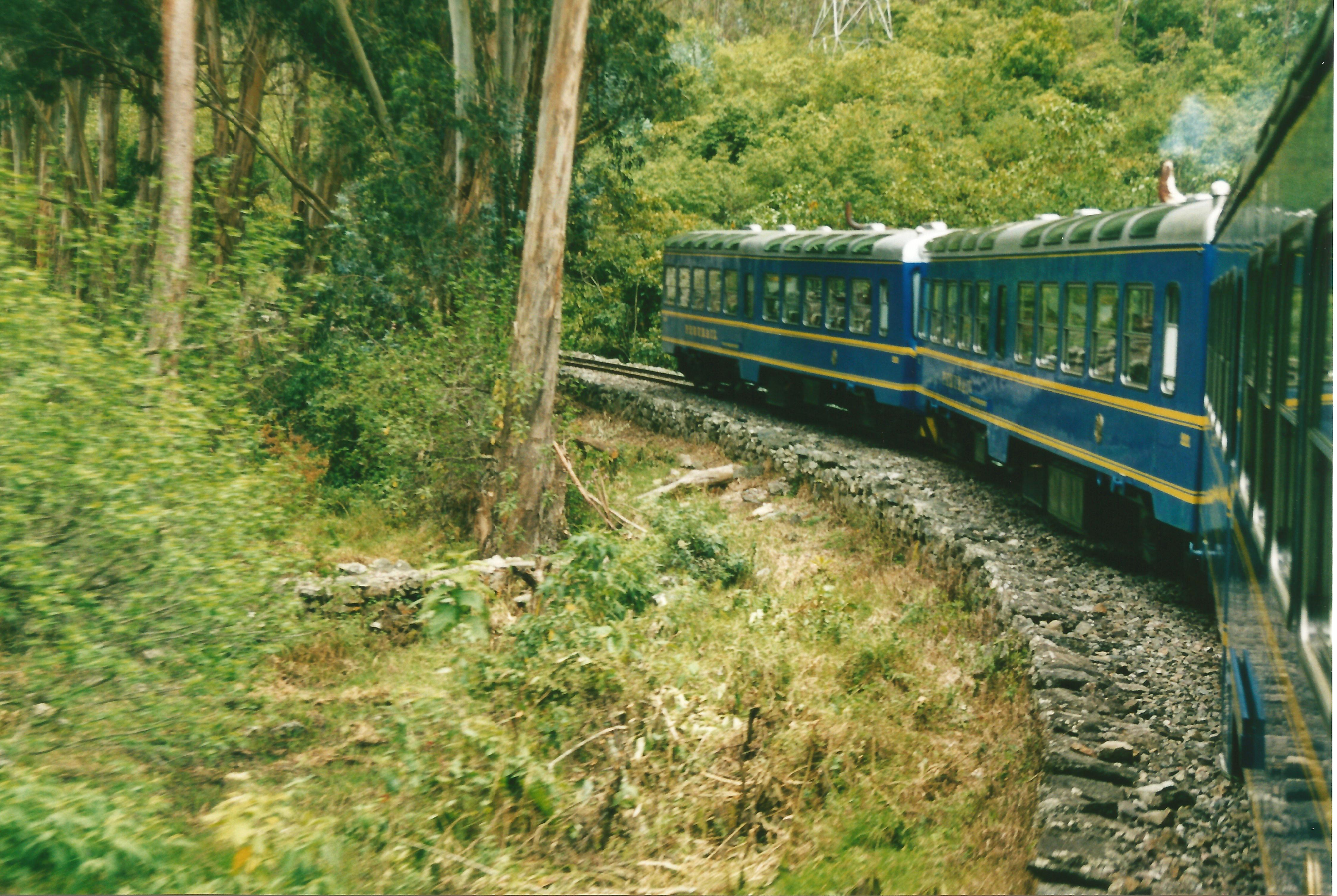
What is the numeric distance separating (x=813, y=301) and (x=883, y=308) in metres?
1.93

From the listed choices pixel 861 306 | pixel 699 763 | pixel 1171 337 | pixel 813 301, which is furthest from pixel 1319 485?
pixel 813 301

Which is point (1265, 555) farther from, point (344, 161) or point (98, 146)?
point (98, 146)

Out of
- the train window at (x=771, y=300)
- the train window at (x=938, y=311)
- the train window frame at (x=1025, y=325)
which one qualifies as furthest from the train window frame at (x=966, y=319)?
the train window at (x=771, y=300)

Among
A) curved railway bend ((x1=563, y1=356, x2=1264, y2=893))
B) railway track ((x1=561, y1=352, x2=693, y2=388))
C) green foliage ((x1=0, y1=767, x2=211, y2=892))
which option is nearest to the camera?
green foliage ((x1=0, y1=767, x2=211, y2=892))

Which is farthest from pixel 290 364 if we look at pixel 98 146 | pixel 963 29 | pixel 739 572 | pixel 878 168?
pixel 963 29

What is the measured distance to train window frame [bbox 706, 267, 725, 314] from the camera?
2158 centimetres

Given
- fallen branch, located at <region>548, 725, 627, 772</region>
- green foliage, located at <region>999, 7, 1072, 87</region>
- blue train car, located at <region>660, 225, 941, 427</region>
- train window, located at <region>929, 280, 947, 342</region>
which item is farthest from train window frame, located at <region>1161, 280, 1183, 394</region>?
green foliage, located at <region>999, 7, 1072, 87</region>

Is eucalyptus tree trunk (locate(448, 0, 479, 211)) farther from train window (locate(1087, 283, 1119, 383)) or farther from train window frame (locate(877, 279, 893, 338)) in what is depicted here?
train window (locate(1087, 283, 1119, 383))

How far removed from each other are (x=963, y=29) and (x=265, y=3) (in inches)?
1226

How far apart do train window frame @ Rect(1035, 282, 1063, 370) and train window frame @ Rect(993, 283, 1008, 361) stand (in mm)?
998

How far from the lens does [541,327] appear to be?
44.4 ft

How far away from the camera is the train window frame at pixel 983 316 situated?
12.6 metres

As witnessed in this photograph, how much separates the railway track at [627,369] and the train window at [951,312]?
1031 centimetres

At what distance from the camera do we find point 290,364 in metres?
18.0
